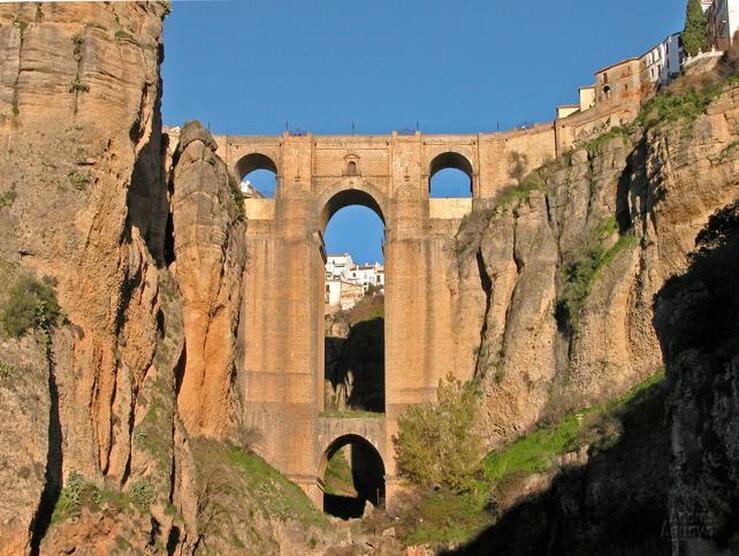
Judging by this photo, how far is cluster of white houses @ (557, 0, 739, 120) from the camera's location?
4300 cm

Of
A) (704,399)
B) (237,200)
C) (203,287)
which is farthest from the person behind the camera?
(237,200)

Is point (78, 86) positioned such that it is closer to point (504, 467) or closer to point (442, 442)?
point (504, 467)

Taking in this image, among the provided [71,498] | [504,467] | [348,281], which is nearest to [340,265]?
[348,281]

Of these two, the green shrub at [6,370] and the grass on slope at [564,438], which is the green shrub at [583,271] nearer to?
the grass on slope at [564,438]

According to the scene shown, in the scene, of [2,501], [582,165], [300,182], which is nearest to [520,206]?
[582,165]

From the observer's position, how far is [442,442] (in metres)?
37.9

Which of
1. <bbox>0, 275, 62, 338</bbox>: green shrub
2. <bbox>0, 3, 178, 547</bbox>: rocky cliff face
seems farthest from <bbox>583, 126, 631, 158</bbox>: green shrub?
<bbox>0, 275, 62, 338</bbox>: green shrub

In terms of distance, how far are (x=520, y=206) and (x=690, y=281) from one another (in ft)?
75.2

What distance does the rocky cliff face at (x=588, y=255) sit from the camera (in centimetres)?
3212

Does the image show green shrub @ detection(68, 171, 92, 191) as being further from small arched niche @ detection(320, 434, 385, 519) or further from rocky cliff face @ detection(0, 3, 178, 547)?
small arched niche @ detection(320, 434, 385, 519)

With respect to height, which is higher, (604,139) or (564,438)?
(604,139)

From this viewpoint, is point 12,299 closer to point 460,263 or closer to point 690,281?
point 690,281

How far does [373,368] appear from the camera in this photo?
4866 centimetres

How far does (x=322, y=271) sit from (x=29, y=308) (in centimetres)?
2265
